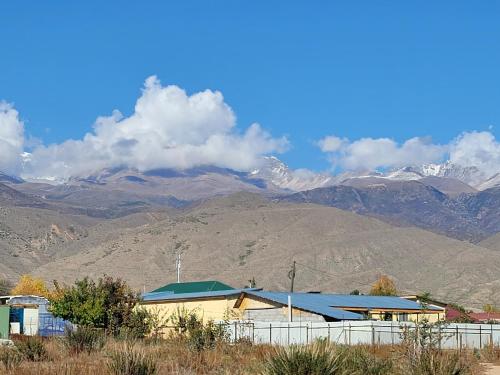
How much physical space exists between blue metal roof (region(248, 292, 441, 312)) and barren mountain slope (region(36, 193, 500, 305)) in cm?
6657

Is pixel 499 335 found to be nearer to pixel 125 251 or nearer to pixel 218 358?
pixel 218 358

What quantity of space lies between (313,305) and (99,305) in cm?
1533

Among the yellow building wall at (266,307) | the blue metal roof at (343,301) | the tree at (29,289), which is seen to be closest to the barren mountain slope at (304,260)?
the tree at (29,289)

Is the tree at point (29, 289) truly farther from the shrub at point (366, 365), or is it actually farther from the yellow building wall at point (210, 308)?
the shrub at point (366, 365)

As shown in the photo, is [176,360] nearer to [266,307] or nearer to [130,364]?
[130,364]

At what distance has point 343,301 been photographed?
6312 cm

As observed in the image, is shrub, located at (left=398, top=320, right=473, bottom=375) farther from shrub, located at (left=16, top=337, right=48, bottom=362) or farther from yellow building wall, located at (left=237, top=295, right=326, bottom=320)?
yellow building wall, located at (left=237, top=295, right=326, bottom=320)

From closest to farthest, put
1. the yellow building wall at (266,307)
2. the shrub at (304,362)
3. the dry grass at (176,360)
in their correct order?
the shrub at (304,362) → the dry grass at (176,360) → the yellow building wall at (266,307)

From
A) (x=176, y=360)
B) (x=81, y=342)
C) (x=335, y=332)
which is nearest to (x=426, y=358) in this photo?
(x=176, y=360)

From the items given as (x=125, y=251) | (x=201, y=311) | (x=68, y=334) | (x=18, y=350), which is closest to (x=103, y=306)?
(x=201, y=311)

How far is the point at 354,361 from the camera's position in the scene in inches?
762

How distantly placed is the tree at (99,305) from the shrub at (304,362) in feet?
110

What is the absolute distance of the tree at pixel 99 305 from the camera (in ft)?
162

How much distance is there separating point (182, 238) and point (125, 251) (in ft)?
61.0
